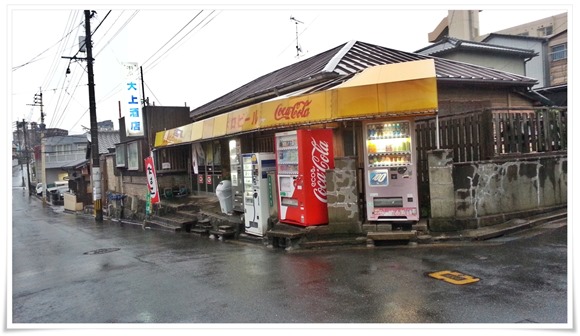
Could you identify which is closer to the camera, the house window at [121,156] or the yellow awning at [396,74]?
the yellow awning at [396,74]

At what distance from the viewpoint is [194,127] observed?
15070mm

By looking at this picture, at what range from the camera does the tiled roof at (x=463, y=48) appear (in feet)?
56.5

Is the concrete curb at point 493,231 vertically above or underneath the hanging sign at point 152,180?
underneath

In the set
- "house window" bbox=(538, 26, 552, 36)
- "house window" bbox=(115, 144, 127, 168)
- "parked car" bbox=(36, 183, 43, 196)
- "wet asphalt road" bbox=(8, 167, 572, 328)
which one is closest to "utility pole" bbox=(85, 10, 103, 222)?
"house window" bbox=(115, 144, 127, 168)

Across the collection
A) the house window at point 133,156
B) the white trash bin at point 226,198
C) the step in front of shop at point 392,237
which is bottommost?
the step in front of shop at point 392,237

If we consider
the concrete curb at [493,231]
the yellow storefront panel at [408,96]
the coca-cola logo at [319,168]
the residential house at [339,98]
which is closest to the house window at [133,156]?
the residential house at [339,98]

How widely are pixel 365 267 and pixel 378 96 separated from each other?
10.9 ft

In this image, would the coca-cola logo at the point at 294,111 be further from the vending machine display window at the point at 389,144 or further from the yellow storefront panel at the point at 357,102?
the vending machine display window at the point at 389,144

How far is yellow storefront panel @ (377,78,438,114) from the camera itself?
7777 millimetres

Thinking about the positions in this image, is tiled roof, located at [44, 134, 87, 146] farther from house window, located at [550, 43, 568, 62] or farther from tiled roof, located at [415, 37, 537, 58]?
house window, located at [550, 43, 568, 62]

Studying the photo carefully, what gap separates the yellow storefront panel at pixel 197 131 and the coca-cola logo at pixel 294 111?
4958 mm

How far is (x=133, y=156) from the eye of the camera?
2072cm

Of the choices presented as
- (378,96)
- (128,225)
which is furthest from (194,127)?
(378,96)
